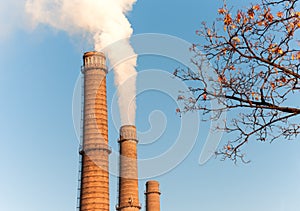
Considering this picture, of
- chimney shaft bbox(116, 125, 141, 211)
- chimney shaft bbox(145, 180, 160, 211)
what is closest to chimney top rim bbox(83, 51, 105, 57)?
chimney shaft bbox(116, 125, 141, 211)

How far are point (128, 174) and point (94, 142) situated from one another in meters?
7.67

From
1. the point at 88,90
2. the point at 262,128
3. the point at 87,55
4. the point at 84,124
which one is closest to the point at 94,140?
the point at 84,124

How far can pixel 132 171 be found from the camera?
40000 millimetres

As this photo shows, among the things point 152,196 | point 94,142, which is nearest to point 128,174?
point 152,196

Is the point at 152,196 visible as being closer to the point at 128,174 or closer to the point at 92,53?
the point at 128,174

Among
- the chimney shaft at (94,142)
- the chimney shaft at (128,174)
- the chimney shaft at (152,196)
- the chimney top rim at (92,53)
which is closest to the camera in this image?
the chimney shaft at (94,142)

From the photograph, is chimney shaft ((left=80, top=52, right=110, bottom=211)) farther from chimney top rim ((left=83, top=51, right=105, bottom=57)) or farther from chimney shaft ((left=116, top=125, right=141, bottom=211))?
chimney shaft ((left=116, top=125, right=141, bottom=211))

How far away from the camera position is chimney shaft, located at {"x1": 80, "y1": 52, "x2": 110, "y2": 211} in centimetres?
3212

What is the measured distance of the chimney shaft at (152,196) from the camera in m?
43.1

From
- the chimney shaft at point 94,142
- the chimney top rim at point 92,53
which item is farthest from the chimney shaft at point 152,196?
the chimney top rim at point 92,53

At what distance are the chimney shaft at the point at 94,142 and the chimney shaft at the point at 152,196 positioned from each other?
11.0 meters

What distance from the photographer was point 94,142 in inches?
→ 1316

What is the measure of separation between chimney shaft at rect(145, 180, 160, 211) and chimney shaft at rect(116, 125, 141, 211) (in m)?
3.77

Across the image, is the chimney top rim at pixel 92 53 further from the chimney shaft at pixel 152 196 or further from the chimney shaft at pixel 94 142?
the chimney shaft at pixel 152 196
